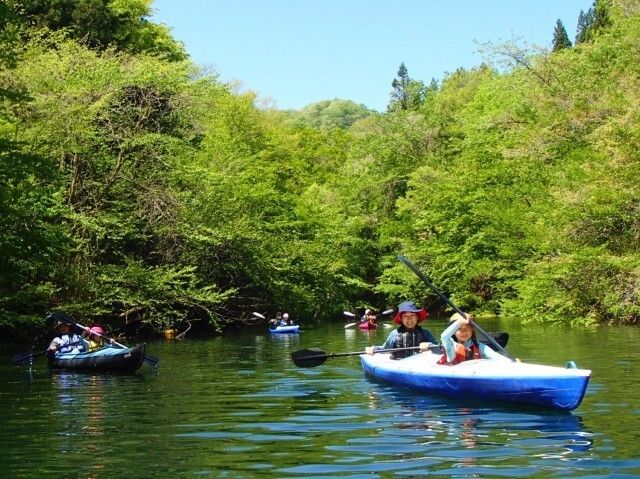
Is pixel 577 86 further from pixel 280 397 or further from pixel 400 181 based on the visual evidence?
pixel 280 397

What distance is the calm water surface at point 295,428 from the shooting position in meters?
7.76

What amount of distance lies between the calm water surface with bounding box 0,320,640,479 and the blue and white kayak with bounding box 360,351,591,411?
15cm

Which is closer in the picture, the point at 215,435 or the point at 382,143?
the point at 215,435

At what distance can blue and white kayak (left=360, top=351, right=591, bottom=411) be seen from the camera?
10180 millimetres

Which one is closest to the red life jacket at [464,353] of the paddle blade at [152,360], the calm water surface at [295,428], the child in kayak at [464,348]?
the child in kayak at [464,348]

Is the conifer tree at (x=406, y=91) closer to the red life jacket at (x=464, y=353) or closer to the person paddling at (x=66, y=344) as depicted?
the person paddling at (x=66, y=344)

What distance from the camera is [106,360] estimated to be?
667 inches

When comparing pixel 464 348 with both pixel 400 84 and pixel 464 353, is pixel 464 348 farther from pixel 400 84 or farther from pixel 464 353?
pixel 400 84

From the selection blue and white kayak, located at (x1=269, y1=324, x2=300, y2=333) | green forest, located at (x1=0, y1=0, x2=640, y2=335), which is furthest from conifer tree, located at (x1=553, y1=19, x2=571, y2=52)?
blue and white kayak, located at (x1=269, y1=324, x2=300, y2=333)

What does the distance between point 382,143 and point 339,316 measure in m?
11.1

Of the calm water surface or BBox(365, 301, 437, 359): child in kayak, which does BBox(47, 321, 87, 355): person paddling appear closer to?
the calm water surface

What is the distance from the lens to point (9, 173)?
57.5 feet

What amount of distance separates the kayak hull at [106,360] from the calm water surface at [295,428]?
282mm

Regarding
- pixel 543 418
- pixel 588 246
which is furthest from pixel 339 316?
pixel 543 418
